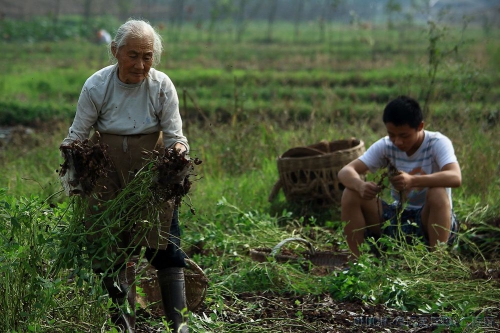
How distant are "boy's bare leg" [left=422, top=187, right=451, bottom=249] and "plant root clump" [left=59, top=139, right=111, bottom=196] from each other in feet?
7.74

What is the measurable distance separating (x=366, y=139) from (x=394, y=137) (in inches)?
127

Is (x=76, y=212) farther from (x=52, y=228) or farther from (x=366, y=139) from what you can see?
(x=366, y=139)

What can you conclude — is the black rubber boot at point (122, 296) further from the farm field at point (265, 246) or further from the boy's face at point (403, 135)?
the boy's face at point (403, 135)

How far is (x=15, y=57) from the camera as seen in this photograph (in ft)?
82.1

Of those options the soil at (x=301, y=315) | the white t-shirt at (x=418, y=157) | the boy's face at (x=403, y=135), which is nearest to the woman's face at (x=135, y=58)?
the soil at (x=301, y=315)

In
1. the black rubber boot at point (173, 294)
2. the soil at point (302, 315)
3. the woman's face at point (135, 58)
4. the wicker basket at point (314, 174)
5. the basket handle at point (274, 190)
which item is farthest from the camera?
the basket handle at point (274, 190)

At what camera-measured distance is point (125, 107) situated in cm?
378

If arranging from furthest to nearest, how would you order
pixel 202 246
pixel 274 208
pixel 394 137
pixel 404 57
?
pixel 404 57 < pixel 274 208 < pixel 202 246 < pixel 394 137

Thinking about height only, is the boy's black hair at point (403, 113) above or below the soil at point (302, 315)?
above

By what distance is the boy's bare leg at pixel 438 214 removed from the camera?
503 centimetres

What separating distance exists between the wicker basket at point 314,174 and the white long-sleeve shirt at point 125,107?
2798 millimetres

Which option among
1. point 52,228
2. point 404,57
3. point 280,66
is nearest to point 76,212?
point 52,228

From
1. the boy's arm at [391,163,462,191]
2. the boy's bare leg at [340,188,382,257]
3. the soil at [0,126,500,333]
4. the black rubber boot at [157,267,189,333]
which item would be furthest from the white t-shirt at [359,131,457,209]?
the black rubber boot at [157,267,189,333]

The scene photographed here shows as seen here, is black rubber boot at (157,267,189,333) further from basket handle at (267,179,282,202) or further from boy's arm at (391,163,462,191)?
basket handle at (267,179,282,202)
